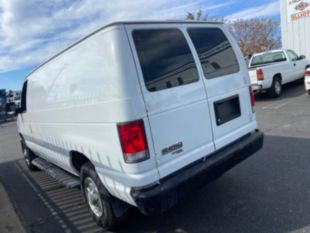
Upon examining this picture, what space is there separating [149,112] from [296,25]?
628 inches

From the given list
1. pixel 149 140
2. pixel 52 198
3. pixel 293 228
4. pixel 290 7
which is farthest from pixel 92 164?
pixel 290 7

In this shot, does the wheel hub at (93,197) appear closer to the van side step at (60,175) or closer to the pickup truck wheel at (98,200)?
the pickup truck wheel at (98,200)

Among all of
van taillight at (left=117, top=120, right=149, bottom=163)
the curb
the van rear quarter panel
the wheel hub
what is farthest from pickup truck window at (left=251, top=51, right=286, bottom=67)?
Result: the curb

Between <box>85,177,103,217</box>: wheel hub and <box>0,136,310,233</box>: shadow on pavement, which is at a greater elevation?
<box>85,177,103,217</box>: wheel hub

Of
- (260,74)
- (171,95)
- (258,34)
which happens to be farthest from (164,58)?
(258,34)

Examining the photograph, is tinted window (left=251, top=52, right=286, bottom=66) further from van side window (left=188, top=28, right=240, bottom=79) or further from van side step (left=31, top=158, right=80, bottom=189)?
van side step (left=31, top=158, right=80, bottom=189)

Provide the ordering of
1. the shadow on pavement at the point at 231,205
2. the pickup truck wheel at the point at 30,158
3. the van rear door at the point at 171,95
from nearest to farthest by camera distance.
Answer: the van rear door at the point at 171,95 → the shadow on pavement at the point at 231,205 → the pickup truck wheel at the point at 30,158

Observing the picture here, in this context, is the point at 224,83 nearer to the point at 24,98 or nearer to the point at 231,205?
the point at 231,205

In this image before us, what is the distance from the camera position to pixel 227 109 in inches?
140

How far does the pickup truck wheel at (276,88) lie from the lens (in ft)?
35.8

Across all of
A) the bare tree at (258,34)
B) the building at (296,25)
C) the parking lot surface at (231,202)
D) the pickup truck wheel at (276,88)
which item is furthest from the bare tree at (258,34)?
the parking lot surface at (231,202)

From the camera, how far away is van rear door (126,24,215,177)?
273 centimetres

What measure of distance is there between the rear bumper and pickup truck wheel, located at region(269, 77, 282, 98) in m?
8.01

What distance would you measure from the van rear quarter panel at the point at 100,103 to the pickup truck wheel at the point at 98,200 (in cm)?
20
